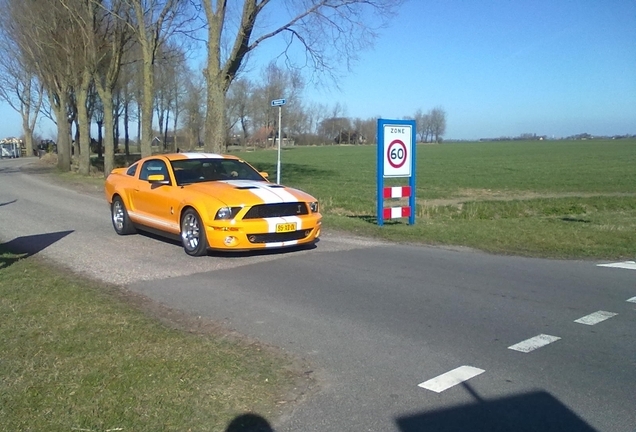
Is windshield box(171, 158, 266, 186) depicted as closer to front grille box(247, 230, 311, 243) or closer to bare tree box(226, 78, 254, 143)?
front grille box(247, 230, 311, 243)

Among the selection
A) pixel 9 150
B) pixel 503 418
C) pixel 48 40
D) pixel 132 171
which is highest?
pixel 48 40

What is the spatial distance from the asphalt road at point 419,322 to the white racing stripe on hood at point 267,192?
2.77ft

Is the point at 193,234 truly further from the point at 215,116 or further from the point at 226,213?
the point at 215,116

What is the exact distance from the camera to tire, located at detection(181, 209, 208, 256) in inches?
354

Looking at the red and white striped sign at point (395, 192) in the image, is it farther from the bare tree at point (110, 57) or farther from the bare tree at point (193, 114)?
the bare tree at point (193, 114)

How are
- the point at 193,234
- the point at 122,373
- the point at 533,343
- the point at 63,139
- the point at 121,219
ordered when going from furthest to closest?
the point at 63,139, the point at 121,219, the point at 193,234, the point at 533,343, the point at 122,373

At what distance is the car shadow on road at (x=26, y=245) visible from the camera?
8980 millimetres

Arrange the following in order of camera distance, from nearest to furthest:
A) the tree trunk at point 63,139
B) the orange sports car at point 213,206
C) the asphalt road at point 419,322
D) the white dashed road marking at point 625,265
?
the asphalt road at point 419,322
the white dashed road marking at point 625,265
the orange sports car at point 213,206
the tree trunk at point 63,139

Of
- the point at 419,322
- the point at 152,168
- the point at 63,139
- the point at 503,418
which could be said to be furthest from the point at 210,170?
the point at 63,139

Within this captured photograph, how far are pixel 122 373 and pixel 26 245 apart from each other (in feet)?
21.8

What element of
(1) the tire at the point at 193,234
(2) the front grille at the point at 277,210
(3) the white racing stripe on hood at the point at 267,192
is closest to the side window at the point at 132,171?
(3) the white racing stripe on hood at the point at 267,192

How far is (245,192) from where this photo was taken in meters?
9.24

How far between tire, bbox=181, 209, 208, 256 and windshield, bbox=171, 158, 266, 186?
0.88 meters

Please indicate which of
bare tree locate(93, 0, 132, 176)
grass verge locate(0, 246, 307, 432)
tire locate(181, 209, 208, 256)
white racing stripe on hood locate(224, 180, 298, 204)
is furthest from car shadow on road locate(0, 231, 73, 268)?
bare tree locate(93, 0, 132, 176)
